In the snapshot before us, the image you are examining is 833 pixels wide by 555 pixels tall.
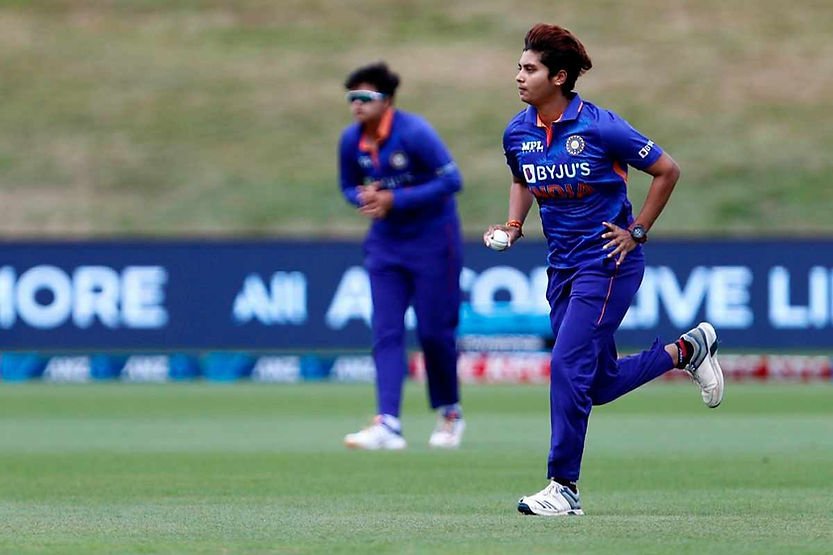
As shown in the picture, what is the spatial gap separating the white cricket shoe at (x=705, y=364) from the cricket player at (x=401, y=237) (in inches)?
123

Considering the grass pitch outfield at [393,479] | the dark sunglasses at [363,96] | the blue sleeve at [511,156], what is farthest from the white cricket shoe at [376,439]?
the blue sleeve at [511,156]

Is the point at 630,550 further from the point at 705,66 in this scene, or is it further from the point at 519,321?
the point at 705,66

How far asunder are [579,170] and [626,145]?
0.19m

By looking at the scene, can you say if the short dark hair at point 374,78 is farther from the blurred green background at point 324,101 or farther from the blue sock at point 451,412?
the blurred green background at point 324,101

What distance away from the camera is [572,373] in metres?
6.83

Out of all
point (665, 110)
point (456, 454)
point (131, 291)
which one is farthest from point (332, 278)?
point (665, 110)

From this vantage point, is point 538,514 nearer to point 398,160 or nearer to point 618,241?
point 618,241

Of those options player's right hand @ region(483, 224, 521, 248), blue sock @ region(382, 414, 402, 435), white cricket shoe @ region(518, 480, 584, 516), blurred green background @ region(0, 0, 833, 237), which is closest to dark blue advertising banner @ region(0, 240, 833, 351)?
blurred green background @ region(0, 0, 833, 237)

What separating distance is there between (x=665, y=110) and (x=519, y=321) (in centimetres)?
1018

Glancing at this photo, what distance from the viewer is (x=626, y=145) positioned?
22.5ft

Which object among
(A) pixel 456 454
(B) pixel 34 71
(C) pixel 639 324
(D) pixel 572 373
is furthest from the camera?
(B) pixel 34 71

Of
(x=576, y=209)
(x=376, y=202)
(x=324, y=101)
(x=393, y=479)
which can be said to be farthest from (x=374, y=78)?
(x=324, y=101)

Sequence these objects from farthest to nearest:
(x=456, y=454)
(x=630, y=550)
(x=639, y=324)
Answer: (x=639, y=324) < (x=456, y=454) < (x=630, y=550)

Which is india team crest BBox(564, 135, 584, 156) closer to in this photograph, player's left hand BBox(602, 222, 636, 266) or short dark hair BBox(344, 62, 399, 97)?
player's left hand BBox(602, 222, 636, 266)
